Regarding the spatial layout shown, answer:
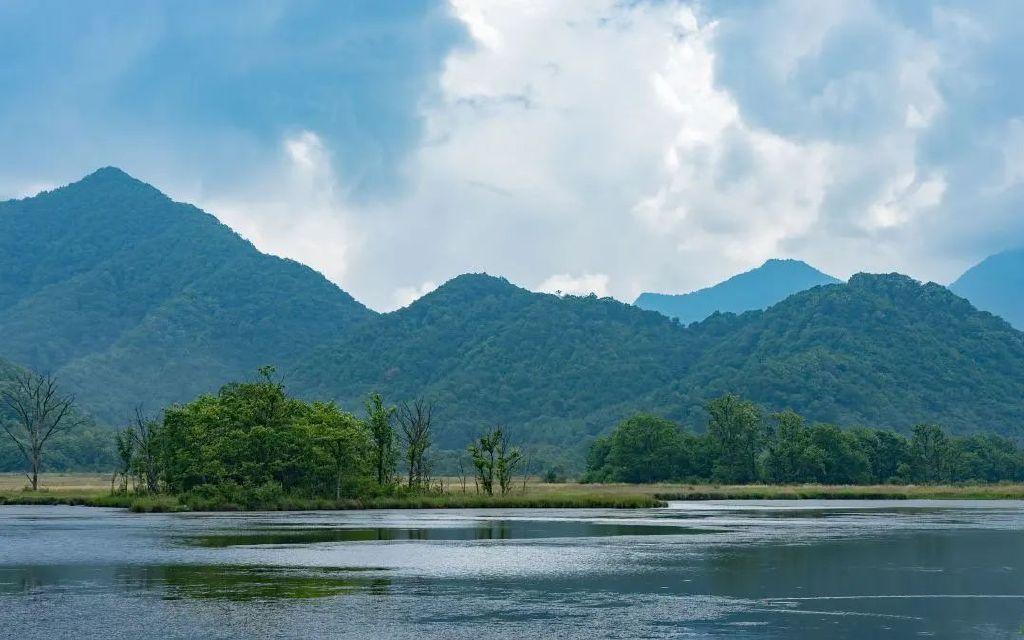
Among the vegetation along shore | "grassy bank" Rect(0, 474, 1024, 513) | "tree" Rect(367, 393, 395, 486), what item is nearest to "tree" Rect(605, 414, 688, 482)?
the vegetation along shore

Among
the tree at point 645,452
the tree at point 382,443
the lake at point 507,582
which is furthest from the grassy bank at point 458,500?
the tree at point 645,452

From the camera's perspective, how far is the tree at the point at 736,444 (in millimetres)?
128750

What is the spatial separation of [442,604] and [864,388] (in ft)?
592

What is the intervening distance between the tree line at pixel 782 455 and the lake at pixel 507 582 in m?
77.0

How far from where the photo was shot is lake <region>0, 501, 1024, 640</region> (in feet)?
68.7

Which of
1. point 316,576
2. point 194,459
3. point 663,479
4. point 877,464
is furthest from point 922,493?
point 316,576

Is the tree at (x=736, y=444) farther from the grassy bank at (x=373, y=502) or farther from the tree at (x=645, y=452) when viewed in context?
the grassy bank at (x=373, y=502)

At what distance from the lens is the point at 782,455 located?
4983 inches

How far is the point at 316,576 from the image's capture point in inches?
1144

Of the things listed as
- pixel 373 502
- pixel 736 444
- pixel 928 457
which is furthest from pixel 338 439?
pixel 928 457

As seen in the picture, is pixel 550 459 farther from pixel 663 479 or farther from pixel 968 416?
pixel 968 416

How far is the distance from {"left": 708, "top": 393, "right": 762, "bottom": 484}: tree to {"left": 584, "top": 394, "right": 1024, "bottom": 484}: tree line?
4.8 inches

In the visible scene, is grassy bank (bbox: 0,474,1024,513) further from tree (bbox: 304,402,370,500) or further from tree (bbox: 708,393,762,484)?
tree (bbox: 708,393,762,484)

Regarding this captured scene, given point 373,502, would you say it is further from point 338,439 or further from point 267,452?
point 267,452
